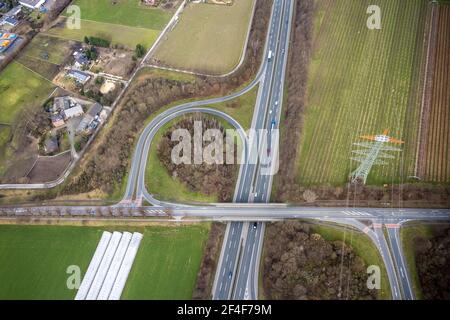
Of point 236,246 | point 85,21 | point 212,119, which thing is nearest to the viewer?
point 236,246

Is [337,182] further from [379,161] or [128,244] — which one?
[128,244]

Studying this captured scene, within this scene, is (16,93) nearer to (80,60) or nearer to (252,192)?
(80,60)

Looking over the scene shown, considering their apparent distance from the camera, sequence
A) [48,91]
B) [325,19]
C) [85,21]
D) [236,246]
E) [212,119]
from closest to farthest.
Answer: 1. [236,246]
2. [212,119]
3. [48,91]
4. [325,19]
5. [85,21]

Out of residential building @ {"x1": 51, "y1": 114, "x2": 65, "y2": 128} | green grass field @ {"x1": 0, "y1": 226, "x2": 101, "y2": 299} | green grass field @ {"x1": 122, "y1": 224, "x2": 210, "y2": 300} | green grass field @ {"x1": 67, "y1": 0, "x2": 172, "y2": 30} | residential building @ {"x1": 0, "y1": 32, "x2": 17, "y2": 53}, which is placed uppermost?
green grass field @ {"x1": 67, "y1": 0, "x2": 172, "y2": 30}

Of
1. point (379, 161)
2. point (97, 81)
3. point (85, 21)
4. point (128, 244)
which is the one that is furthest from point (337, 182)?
point (85, 21)

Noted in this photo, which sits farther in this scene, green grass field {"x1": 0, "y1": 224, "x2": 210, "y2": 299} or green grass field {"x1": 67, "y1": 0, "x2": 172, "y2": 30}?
green grass field {"x1": 67, "y1": 0, "x2": 172, "y2": 30}

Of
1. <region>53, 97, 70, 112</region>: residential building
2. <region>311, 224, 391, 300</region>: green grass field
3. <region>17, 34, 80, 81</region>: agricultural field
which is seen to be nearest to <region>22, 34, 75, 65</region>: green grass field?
<region>17, 34, 80, 81</region>: agricultural field

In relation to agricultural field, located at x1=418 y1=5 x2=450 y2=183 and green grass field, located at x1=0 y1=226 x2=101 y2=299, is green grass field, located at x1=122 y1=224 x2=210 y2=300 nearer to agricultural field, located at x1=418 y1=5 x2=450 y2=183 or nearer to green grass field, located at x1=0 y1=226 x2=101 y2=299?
green grass field, located at x1=0 y1=226 x2=101 y2=299
